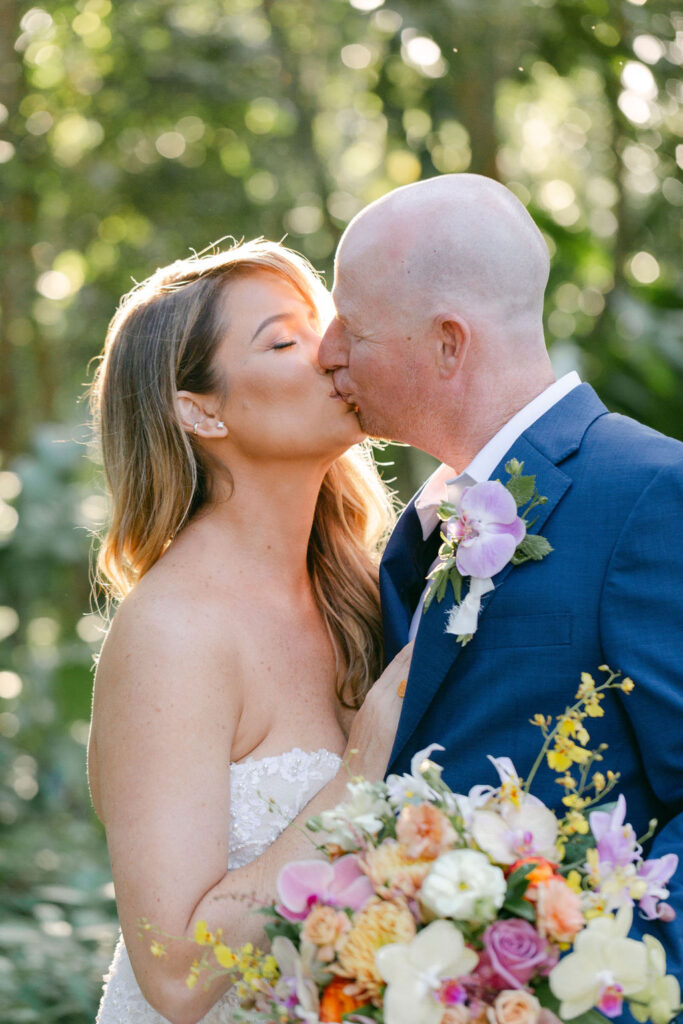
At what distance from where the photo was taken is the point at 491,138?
576 cm

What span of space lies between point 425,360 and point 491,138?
3.75 metres

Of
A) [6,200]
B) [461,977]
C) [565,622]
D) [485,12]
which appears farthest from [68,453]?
[461,977]

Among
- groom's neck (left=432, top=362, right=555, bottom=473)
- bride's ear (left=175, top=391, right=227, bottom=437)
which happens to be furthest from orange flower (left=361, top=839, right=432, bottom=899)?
bride's ear (left=175, top=391, right=227, bottom=437)

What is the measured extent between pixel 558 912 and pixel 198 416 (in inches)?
69.6

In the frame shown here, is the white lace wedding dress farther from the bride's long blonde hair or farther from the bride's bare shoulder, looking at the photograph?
the bride's long blonde hair

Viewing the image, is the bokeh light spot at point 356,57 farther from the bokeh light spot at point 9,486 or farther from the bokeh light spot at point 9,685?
the bokeh light spot at point 9,685

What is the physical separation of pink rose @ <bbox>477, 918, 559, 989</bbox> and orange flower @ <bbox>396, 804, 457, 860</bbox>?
0.40ft

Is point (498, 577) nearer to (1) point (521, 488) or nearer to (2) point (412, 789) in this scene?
(1) point (521, 488)

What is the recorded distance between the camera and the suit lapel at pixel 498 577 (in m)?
2.20

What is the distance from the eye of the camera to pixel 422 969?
55.9 inches

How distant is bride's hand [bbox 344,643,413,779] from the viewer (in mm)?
2291

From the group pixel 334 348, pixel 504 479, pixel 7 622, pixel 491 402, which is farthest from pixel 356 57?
pixel 504 479

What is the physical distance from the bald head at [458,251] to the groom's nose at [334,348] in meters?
0.19

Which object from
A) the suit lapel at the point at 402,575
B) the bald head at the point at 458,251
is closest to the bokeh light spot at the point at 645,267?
the suit lapel at the point at 402,575
